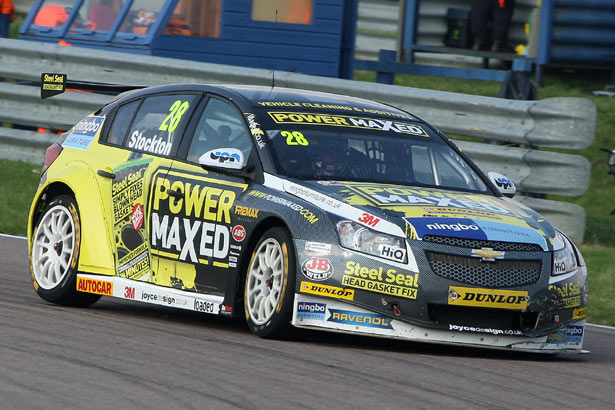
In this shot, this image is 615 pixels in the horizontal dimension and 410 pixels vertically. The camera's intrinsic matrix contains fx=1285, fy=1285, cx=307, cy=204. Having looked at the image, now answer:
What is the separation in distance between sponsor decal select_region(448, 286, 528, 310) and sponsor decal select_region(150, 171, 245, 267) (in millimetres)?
1380

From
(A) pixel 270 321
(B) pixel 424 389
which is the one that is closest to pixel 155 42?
(A) pixel 270 321

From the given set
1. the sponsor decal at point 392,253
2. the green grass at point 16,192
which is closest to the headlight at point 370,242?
the sponsor decal at point 392,253

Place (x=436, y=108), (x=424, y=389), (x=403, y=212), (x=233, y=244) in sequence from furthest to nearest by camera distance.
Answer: (x=436, y=108) < (x=233, y=244) < (x=403, y=212) < (x=424, y=389)

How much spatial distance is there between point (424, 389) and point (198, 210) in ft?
8.01

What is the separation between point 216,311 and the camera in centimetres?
755

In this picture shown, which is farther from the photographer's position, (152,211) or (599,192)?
(599,192)

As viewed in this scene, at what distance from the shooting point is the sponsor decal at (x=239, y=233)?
746 cm

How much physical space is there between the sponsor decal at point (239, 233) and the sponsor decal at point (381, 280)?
2.64 ft

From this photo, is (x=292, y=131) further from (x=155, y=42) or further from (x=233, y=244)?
(x=155, y=42)

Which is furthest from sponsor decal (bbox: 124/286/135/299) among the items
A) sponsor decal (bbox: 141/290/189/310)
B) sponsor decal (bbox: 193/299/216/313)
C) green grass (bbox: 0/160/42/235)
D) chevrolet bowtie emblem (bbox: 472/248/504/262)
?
green grass (bbox: 0/160/42/235)

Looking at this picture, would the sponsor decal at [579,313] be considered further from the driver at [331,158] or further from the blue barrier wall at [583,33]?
the blue barrier wall at [583,33]

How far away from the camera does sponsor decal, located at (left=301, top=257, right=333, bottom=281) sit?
6.96m

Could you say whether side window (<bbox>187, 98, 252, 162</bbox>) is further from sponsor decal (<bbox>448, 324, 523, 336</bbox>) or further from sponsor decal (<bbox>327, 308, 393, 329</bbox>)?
sponsor decal (<bbox>448, 324, 523, 336</bbox>)

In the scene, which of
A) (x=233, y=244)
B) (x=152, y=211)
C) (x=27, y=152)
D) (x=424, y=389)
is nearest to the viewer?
(x=424, y=389)
